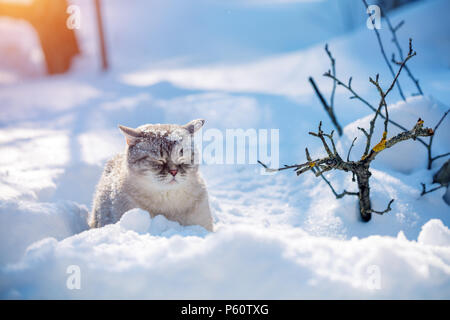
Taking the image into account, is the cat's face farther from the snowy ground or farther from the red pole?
the red pole

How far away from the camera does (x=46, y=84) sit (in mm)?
7938

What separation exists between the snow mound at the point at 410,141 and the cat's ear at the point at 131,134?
68.8 inches

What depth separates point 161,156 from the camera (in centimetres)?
240

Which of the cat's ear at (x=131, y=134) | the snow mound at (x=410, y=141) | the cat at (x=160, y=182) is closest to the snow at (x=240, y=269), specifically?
the cat at (x=160, y=182)

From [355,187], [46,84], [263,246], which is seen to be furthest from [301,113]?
[46,84]

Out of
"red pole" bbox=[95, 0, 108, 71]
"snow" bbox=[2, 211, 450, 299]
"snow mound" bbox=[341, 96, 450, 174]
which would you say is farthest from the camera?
"red pole" bbox=[95, 0, 108, 71]

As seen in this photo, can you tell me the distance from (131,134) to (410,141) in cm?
222

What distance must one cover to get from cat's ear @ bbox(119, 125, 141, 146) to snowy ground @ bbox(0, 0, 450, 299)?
0.64m

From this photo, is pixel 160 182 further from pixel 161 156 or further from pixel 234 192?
pixel 234 192

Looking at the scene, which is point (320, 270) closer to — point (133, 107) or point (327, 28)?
point (133, 107)

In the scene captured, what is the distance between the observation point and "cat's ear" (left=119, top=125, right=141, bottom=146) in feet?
7.97

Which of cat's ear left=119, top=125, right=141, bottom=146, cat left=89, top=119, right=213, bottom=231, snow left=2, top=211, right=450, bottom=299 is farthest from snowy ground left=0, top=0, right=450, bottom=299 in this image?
cat's ear left=119, top=125, right=141, bottom=146

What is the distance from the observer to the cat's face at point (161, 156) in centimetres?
236

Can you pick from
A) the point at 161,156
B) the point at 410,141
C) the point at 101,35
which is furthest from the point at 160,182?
the point at 101,35
